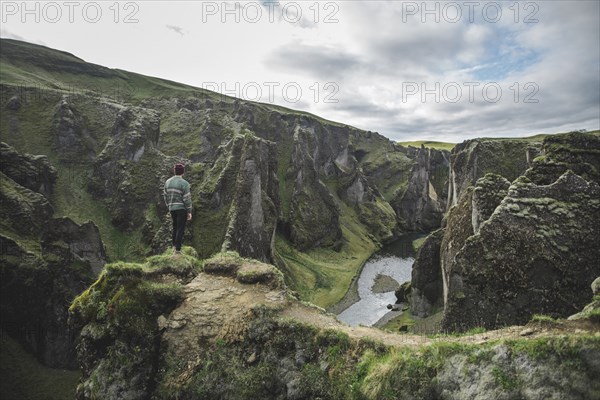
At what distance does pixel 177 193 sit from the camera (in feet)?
53.9

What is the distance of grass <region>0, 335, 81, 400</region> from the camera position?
1441 inches

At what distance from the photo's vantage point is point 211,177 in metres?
66.7

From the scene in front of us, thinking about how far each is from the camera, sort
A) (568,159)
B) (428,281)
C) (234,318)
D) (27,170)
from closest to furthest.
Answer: (234,318) → (568,159) → (428,281) → (27,170)

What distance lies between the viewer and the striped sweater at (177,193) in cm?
1637

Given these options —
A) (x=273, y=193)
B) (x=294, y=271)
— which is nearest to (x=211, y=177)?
(x=273, y=193)

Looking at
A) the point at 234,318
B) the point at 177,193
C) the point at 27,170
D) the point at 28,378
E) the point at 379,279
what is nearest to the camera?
the point at 234,318

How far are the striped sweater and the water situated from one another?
2432 centimetres

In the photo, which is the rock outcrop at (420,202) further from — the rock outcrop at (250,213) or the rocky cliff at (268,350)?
the rocky cliff at (268,350)

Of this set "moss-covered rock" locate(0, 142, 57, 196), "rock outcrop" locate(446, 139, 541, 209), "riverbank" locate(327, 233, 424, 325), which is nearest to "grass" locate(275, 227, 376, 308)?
Answer: "riverbank" locate(327, 233, 424, 325)

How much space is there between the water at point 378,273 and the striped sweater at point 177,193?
2432cm

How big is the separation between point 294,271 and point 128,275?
64.6 meters

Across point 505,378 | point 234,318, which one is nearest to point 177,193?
point 234,318

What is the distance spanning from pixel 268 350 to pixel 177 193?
8223 millimetres

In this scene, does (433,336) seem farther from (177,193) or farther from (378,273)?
(378,273)
